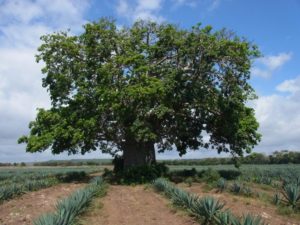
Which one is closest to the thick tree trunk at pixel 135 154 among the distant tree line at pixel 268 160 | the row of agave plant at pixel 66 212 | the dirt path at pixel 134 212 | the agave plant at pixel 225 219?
the dirt path at pixel 134 212

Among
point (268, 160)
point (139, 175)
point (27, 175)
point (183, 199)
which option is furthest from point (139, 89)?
point (268, 160)

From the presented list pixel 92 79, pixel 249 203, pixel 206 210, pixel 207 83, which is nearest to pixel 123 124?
pixel 92 79

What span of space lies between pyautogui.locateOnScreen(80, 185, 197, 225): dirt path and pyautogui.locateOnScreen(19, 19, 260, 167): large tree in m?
7.69

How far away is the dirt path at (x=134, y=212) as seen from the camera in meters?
14.0

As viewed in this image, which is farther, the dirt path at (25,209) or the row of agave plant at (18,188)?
the row of agave plant at (18,188)

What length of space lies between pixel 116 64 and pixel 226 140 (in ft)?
32.2

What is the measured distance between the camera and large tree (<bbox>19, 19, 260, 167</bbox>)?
2798cm

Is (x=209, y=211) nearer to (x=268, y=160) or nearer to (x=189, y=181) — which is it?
(x=189, y=181)

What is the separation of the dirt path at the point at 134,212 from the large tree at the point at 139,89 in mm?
7693

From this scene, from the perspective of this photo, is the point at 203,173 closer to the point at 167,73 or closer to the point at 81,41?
the point at 167,73

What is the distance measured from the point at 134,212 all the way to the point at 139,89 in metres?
11.7

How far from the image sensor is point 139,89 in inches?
1059

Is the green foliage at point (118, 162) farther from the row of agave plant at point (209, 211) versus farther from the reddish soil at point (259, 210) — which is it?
the row of agave plant at point (209, 211)

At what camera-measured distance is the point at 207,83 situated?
97.7ft
